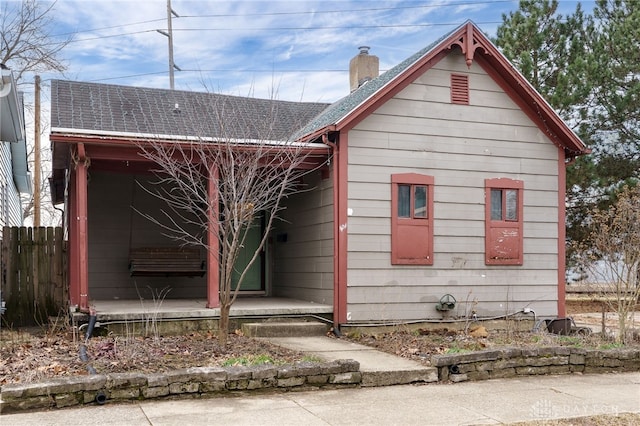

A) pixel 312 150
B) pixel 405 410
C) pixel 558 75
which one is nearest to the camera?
pixel 405 410

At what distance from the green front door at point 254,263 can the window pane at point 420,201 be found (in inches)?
139

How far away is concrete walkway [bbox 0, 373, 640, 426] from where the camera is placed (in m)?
5.61

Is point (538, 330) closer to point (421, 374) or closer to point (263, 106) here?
point (421, 374)

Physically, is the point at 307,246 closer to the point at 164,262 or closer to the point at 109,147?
the point at 164,262

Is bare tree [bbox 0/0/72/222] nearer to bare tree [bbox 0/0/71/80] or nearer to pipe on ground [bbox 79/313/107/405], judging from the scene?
bare tree [bbox 0/0/71/80]

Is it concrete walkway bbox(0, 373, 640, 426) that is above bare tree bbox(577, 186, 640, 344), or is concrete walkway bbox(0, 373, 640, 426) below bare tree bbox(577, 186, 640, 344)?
below

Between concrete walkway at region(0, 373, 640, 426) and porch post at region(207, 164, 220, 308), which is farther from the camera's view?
porch post at region(207, 164, 220, 308)

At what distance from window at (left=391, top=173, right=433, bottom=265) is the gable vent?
143cm

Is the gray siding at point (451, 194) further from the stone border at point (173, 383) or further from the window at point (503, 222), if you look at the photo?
the stone border at point (173, 383)

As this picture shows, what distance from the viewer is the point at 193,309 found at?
32.5 feet

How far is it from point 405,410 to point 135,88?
922 centimetres

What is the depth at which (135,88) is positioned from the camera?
42.8 feet

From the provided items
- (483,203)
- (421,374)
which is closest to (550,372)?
(421,374)

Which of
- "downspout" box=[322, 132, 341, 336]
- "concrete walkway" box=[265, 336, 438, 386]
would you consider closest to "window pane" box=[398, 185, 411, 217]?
"downspout" box=[322, 132, 341, 336]
